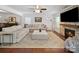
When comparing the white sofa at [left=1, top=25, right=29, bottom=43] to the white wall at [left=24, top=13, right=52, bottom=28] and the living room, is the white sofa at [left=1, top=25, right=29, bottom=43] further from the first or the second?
the white wall at [left=24, top=13, right=52, bottom=28]

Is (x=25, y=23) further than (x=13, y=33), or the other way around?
(x=13, y=33)

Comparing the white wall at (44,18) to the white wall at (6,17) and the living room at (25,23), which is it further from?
the white wall at (6,17)

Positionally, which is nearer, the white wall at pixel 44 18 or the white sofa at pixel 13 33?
the white wall at pixel 44 18

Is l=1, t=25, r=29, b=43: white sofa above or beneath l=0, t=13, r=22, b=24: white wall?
beneath

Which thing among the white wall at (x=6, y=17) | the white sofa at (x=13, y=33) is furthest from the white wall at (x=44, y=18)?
the white sofa at (x=13, y=33)

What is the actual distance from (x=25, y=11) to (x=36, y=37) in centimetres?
183

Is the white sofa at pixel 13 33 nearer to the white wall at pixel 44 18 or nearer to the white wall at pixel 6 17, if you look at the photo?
the white wall at pixel 6 17

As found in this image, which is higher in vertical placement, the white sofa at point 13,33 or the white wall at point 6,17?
the white wall at point 6,17

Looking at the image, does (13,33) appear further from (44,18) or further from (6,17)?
(44,18)

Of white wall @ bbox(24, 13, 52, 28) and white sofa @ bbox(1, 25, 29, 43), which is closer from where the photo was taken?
white wall @ bbox(24, 13, 52, 28)

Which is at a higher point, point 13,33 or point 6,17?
point 6,17

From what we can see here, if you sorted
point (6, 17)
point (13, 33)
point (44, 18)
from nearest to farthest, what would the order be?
point (6, 17), point (44, 18), point (13, 33)

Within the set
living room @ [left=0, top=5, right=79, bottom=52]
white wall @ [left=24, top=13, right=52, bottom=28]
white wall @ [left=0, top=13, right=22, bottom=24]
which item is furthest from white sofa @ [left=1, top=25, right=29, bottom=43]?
white wall @ [left=24, top=13, right=52, bottom=28]

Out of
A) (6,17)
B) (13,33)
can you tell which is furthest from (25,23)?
(13,33)
